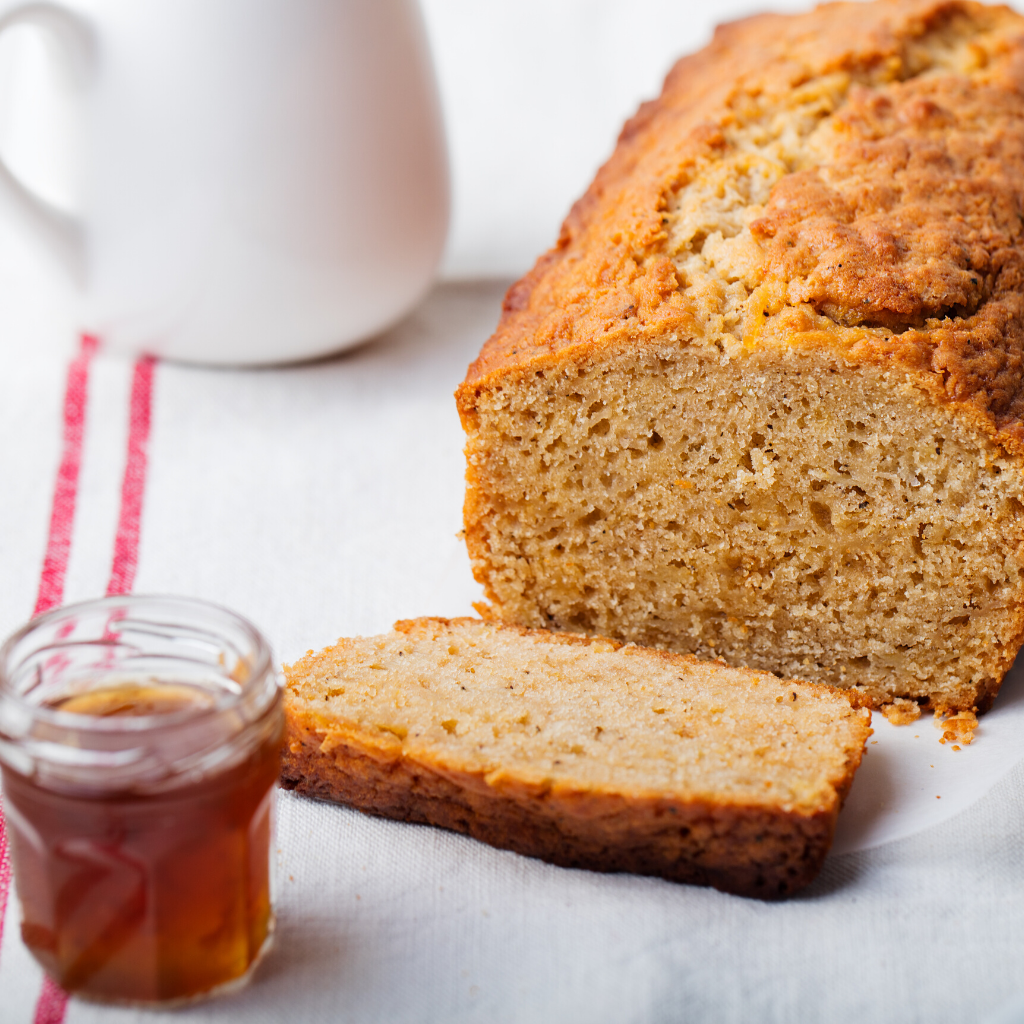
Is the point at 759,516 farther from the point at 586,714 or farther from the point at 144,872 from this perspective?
the point at 144,872

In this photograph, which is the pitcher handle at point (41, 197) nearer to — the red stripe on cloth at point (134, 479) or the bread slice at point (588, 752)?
the red stripe on cloth at point (134, 479)

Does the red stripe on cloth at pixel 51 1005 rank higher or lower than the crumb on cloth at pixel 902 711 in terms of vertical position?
lower

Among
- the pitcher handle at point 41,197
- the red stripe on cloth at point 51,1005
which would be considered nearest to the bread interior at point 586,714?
the red stripe on cloth at point 51,1005

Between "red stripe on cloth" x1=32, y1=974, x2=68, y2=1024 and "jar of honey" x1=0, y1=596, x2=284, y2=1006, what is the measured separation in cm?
2

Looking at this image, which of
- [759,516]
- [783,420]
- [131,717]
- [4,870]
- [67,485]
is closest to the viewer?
[131,717]

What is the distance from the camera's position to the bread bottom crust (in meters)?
2.26

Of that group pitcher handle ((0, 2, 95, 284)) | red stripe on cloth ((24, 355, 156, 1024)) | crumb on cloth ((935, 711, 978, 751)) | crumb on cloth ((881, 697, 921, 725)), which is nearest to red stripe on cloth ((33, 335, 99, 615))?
red stripe on cloth ((24, 355, 156, 1024))

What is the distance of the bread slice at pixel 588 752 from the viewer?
2285mm

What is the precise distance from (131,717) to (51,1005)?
461 mm

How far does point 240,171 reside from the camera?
380 cm

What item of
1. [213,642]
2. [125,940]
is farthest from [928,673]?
[125,940]

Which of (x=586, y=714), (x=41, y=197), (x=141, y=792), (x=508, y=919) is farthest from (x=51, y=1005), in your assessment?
(x=41, y=197)

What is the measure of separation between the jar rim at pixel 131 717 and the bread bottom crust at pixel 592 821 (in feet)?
1.37

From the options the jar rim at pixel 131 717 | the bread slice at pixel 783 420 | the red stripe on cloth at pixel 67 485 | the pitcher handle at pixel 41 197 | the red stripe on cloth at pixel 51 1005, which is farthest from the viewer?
the pitcher handle at pixel 41 197
